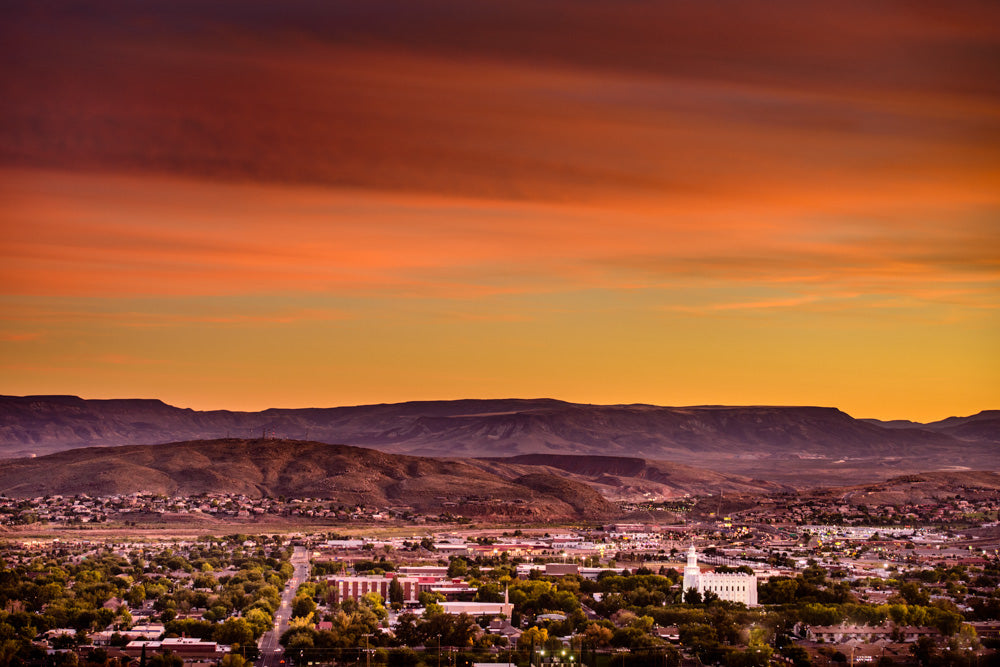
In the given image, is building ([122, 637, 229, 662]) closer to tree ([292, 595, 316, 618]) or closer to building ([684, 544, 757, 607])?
tree ([292, 595, 316, 618])

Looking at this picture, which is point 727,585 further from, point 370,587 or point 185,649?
point 185,649

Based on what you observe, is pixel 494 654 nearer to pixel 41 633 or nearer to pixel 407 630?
pixel 407 630

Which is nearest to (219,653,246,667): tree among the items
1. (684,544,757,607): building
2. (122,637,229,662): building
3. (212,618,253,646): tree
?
(122,637,229,662): building

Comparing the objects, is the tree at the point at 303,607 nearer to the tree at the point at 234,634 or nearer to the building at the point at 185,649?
the tree at the point at 234,634

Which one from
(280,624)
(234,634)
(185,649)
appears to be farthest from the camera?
(280,624)

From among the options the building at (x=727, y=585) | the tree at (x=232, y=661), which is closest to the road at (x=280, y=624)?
the tree at (x=232, y=661)

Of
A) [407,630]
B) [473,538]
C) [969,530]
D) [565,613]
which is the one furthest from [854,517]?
[407,630]

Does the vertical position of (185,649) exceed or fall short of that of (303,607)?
it falls short

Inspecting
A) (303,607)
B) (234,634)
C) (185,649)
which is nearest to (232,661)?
(185,649)
